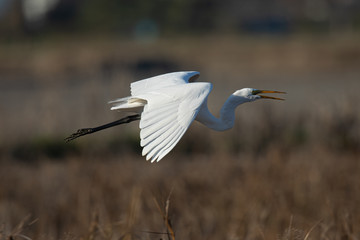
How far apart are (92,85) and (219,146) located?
1676mm

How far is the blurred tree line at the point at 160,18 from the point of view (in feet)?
90.0

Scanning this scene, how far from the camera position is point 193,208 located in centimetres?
429

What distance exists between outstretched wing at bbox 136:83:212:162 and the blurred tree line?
24067mm

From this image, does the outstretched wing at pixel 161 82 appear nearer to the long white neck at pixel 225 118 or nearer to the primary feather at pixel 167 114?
the primary feather at pixel 167 114

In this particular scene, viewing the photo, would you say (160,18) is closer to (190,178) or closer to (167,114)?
(190,178)

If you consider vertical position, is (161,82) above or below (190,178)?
above

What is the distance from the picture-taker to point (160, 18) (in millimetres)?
30016

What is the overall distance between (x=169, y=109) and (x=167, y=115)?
58 millimetres

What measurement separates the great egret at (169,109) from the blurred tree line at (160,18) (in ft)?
77.6

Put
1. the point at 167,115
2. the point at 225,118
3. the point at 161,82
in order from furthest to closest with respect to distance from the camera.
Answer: the point at 161,82, the point at 225,118, the point at 167,115

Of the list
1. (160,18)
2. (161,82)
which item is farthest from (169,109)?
(160,18)

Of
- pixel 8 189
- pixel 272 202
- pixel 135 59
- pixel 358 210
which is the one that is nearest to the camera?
pixel 358 210

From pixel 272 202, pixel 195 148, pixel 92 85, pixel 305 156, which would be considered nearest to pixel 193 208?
pixel 272 202

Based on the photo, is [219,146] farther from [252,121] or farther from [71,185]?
[71,185]
